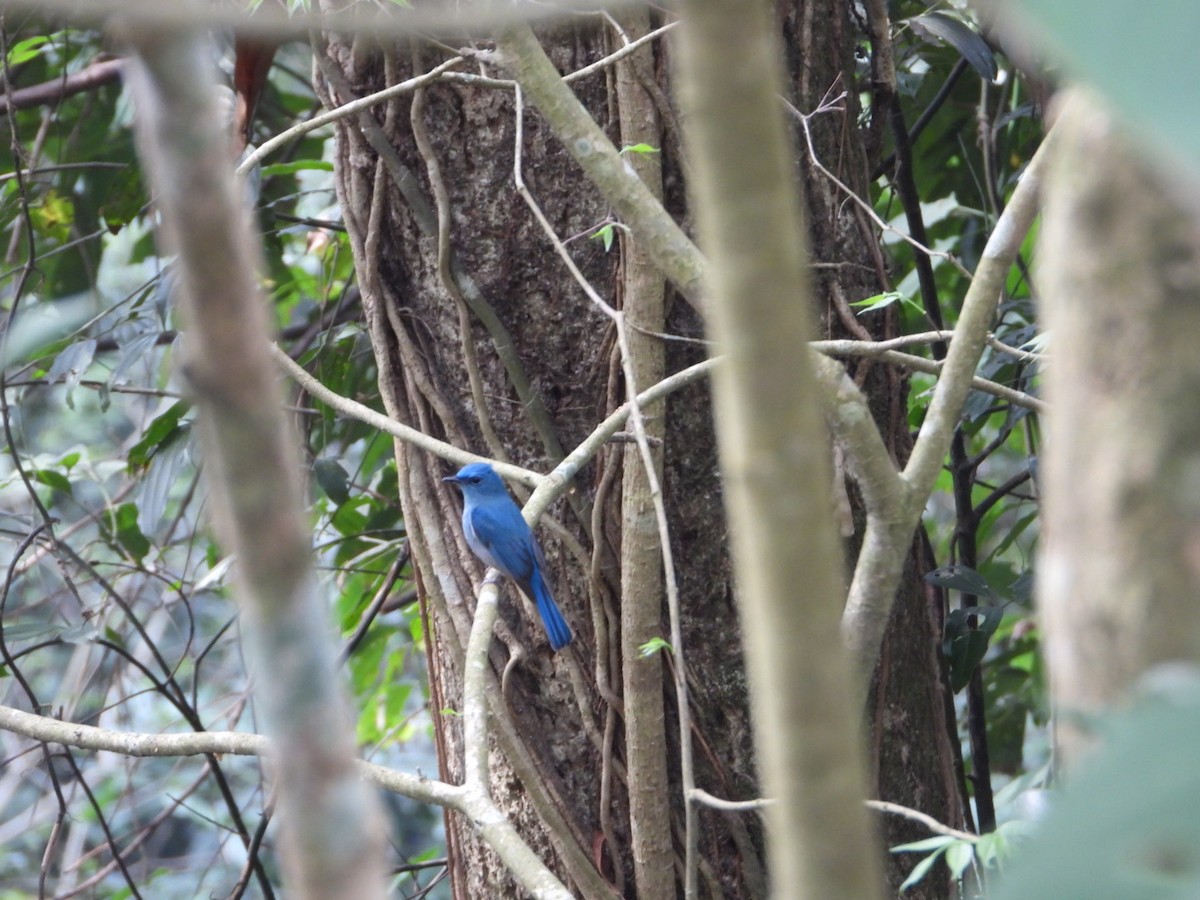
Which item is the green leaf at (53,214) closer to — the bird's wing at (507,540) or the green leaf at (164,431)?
the green leaf at (164,431)

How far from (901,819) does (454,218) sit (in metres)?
1.75

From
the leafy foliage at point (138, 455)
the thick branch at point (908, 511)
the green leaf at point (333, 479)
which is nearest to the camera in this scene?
the thick branch at point (908, 511)

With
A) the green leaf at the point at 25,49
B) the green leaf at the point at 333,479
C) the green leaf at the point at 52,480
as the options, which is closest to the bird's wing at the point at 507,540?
the green leaf at the point at 333,479

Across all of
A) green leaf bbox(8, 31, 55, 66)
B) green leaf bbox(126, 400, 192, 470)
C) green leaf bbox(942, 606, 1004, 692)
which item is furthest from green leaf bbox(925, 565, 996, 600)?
green leaf bbox(8, 31, 55, 66)

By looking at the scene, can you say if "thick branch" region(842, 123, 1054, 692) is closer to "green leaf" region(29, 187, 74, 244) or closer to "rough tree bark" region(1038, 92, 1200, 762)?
"rough tree bark" region(1038, 92, 1200, 762)

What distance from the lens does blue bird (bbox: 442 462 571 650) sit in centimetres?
277

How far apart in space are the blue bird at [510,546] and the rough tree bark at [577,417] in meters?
0.05

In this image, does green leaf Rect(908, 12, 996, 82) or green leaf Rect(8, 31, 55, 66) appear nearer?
green leaf Rect(908, 12, 996, 82)

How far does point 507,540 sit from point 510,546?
0.21ft

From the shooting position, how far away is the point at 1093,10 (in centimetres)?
58

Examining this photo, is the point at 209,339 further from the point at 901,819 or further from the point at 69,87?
the point at 69,87

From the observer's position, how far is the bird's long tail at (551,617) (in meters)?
2.80

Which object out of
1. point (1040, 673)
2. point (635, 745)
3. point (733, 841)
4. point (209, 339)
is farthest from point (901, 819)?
point (209, 339)

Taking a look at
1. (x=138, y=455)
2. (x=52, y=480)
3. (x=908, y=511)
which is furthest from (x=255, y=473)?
(x=52, y=480)
